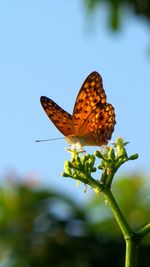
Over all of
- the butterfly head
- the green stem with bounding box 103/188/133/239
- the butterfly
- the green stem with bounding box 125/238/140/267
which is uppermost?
the butterfly

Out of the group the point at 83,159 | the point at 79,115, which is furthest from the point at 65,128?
the point at 83,159

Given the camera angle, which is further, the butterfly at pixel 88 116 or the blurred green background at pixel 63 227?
the blurred green background at pixel 63 227

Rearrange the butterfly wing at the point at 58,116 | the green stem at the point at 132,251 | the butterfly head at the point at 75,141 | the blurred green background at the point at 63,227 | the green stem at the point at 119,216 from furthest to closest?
1. the blurred green background at the point at 63,227
2. the butterfly wing at the point at 58,116
3. the butterfly head at the point at 75,141
4. the green stem at the point at 119,216
5. the green stem at the point at 132,251

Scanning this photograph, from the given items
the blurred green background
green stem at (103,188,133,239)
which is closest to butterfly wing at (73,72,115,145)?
green stem at (103,188,133,239)

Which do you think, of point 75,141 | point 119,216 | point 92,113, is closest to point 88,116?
point 92,113

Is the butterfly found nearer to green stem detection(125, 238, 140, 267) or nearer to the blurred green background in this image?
green stem detection(125, 238, 140, 267)

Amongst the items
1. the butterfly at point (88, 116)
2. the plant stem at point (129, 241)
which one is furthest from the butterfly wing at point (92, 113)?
the plant stem at point (129, 241)

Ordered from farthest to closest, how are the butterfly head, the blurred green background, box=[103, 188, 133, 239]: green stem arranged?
1. the blurred green background
2. the butterfly head
3. box=[103, 188, 133, 239]: green stem

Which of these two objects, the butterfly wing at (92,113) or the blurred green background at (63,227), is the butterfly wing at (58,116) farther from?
the blurred green background at (63,227)
